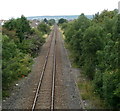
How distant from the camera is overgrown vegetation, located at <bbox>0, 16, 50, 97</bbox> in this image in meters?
19.1

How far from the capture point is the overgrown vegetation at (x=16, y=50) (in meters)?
19.1

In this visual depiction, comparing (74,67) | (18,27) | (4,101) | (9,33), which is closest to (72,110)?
(4,101)

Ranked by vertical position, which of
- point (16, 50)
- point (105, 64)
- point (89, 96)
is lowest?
point (89, 96)

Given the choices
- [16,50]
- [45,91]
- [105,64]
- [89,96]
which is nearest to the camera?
[105,64]

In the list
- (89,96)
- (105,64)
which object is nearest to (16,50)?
(89,96)

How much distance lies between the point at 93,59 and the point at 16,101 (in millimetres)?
8075

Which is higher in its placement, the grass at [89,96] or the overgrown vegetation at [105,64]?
the overgrown vegetation at [105,64]

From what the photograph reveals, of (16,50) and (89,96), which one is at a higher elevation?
(16,50)

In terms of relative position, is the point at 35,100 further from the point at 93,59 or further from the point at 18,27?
the point at 18,27

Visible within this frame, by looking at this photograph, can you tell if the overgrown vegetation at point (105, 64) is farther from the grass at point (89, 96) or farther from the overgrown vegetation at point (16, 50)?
the overgrown vegetation at point (16, 50)

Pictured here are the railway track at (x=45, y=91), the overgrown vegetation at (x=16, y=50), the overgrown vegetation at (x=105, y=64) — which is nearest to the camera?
the overgrown vegetation at (x=105, y=64)

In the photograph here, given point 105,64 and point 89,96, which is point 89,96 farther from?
point 105,64

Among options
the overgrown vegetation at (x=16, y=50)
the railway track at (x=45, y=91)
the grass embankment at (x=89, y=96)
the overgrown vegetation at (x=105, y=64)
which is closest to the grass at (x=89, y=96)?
the grass embankment at (x=89, y=96)

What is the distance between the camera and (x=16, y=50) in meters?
24.6
